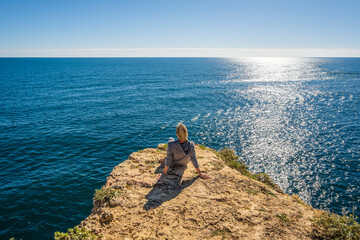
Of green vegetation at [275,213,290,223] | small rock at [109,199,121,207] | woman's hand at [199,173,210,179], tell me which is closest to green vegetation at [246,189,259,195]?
green vegetation at [275,213,290,223]

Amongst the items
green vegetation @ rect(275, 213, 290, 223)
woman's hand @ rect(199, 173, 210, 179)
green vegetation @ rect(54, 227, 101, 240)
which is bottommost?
green vegetation @ rect(275, 213, 290, 223)

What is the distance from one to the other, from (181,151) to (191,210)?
8.70 feet

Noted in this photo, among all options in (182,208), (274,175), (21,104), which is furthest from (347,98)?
(21,104)

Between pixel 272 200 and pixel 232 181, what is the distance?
1.92m

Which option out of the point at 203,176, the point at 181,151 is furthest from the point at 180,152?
the point at 203,176

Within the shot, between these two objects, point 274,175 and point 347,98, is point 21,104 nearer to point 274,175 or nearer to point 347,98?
point 274,175

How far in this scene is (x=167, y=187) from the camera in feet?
29.0

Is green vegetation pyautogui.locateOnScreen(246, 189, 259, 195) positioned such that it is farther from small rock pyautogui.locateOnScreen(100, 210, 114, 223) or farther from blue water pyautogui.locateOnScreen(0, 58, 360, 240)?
blue water pyautogui.locateOnScreen(0, 58, 360, 240)

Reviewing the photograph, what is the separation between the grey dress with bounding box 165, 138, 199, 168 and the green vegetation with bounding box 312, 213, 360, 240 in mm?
5071

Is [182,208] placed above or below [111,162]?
above

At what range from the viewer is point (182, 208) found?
7.69 meters

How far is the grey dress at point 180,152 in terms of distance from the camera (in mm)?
9078

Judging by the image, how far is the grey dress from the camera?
9078 mm

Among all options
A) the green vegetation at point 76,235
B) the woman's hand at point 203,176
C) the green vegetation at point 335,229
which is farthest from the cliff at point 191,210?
the green vegetation at point 76,235
